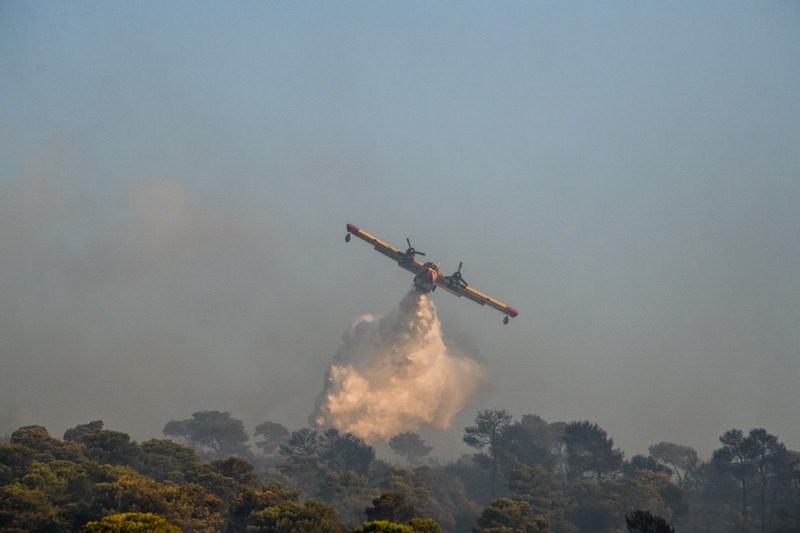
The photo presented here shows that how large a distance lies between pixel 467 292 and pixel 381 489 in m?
31.3

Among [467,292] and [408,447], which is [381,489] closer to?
[467,292]

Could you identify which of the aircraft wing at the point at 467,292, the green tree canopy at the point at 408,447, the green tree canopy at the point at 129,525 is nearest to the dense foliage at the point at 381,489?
the green tree canopy at the point at 129,525

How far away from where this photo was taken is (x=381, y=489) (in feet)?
325

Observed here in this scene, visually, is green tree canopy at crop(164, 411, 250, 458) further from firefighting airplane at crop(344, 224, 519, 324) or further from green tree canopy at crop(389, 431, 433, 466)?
firefighting airplane at crop(344, 224, 519, 324)

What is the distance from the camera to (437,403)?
13525cm

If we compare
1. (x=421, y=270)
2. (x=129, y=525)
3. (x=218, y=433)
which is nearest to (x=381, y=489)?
(x=421, y=270)

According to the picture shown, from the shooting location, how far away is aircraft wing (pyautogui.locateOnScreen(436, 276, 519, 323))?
111m

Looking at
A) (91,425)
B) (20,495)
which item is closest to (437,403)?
(91,425)

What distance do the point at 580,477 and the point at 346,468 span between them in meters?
36.9

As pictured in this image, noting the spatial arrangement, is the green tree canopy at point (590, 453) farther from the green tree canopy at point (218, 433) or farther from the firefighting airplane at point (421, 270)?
the green tree canopy at point (218, 433)

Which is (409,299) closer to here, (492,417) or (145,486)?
(492,417)

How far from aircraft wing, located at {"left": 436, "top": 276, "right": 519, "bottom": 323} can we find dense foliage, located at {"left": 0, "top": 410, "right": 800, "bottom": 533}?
909 inches

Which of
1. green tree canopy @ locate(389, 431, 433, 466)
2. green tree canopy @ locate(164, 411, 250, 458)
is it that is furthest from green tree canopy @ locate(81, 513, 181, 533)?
green tree canopy @ locate(389, 431, 433, 466)

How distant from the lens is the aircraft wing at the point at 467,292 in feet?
363
